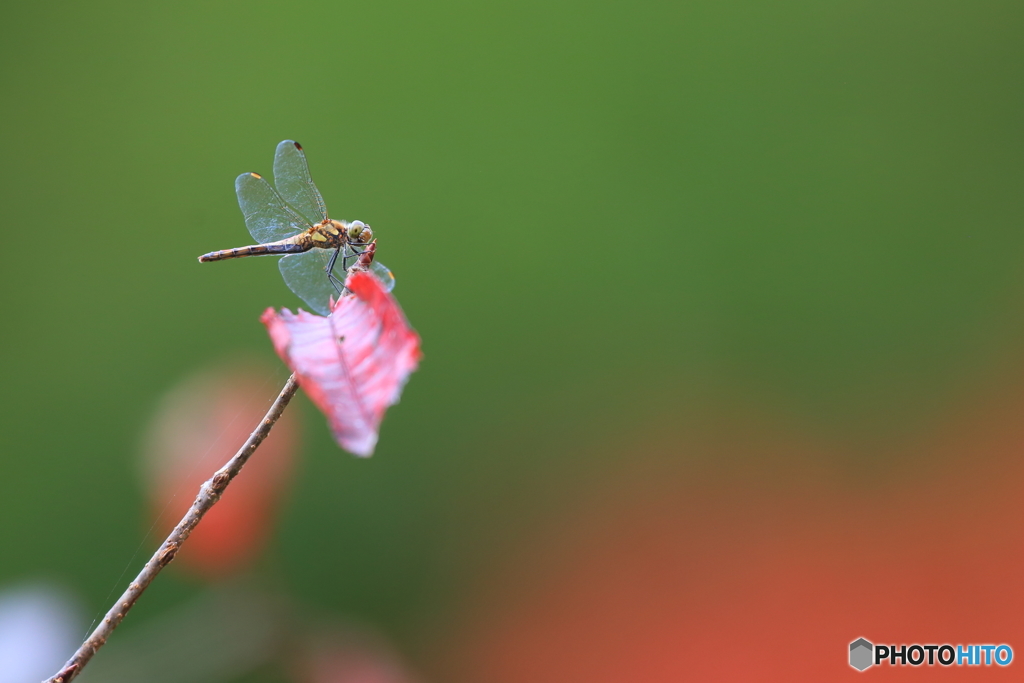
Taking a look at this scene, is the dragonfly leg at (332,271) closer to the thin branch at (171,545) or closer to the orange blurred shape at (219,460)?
the orange blurred shape at (219,460)

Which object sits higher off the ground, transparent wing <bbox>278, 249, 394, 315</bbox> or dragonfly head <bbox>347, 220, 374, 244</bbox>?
dragonfly head <bbox>347, 220, 374, 244</bbox>

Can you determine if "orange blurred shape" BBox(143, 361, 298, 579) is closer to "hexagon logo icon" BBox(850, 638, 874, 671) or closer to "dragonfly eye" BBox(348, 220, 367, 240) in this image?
"dragonfly eye" BBox(348, 220, 367, 240)

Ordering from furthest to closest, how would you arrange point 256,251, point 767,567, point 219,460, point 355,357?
point 767,567
point 219,460
point 256,251
point 355,357

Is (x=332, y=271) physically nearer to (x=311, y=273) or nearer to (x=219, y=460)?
(x=311, y=273)

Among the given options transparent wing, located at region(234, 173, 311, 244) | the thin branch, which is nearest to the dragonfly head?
transparent wing, located at region(234, 173, 311, 244)

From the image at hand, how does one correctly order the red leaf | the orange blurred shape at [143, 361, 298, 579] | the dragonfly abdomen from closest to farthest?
the red leaf < the dragonfly abdomen < the orange blurred shape at [143, 361, 298, 579]

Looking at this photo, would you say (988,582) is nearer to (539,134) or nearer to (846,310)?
(846,310)

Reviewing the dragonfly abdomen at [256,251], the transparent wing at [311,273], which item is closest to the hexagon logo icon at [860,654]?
the transparent wing at [311,273]

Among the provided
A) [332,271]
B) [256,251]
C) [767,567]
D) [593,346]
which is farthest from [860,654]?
[256,251]
